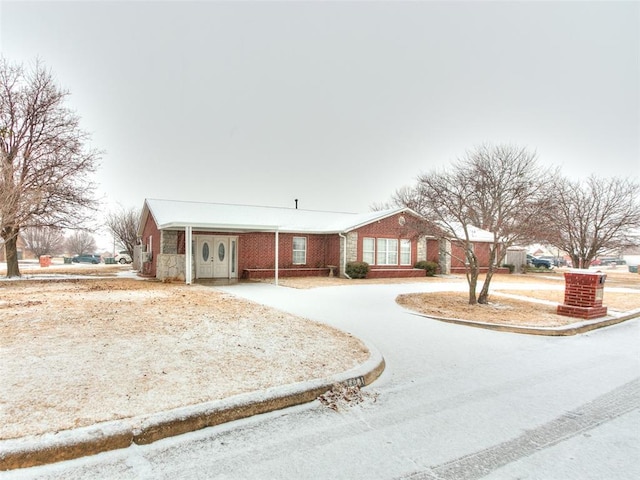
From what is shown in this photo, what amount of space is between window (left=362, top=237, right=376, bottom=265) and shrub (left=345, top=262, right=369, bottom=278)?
3.73ft

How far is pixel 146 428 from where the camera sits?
2965 mm

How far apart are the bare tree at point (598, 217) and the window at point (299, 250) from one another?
1617cm

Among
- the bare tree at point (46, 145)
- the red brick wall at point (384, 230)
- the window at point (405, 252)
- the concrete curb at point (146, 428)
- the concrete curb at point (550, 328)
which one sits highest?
the bare tree at point (46, 145)

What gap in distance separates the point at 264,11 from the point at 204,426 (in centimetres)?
1654

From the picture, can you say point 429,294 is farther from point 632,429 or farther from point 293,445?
point 293,445

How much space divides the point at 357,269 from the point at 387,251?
3136 millimetres

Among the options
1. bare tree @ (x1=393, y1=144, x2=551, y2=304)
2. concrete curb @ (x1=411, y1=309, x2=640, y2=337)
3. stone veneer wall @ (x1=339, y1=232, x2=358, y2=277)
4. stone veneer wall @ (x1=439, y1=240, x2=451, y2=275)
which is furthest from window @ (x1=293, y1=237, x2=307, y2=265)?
concrete curb @ (x1=411, y1=309, x2=640, y2=337)

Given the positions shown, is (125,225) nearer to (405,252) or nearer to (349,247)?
(349,247)

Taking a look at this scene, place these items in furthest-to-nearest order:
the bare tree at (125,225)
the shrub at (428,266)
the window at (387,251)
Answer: the bare tree at (125,225), the shrub at (428,266), the window at (387,251)

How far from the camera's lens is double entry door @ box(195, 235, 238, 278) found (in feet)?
59.8

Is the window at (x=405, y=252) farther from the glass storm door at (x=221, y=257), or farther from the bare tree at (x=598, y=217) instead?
the glass storm door at (x=221, y=257)

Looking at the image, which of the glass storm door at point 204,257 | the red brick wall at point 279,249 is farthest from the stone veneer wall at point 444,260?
the glass storm door at point 204,257

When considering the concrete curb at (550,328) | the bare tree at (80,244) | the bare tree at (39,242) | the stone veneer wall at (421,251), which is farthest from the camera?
the bare tree at (80,244)

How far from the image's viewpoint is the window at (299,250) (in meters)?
20.5
